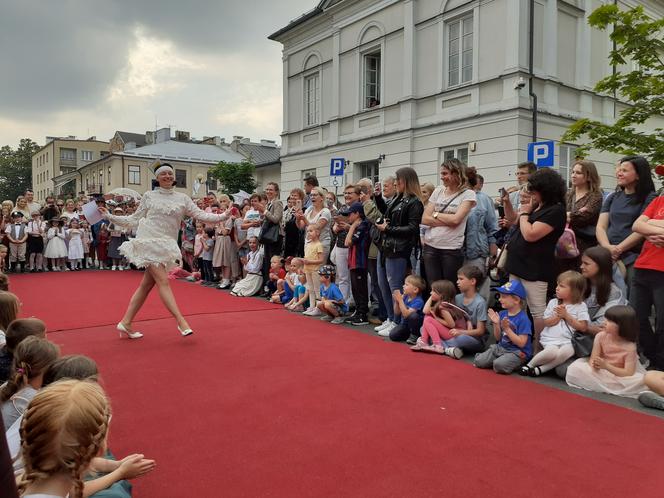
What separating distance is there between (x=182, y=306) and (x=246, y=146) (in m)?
57.6

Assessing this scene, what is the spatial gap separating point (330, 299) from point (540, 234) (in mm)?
3537

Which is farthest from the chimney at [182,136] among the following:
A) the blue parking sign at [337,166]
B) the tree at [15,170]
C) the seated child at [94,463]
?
the seated child at [94,463]

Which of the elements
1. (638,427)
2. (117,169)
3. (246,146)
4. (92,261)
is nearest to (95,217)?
(638,427)

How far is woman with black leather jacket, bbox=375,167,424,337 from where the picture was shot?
21.7 ft

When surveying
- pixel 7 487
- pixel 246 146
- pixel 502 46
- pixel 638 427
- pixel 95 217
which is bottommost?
pixel 638 427

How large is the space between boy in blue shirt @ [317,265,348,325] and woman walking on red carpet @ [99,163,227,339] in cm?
206

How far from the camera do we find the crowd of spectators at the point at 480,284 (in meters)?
3.44

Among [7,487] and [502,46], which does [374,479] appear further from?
[502,46]

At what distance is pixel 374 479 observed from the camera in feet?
9.53

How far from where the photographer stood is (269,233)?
9.84 m

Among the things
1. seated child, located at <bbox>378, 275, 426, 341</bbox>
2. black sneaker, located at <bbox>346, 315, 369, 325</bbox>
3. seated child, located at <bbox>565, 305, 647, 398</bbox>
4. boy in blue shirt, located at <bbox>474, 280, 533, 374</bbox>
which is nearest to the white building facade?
black sneaker, located at <bbox>346, 315, 369, 325</bbox>

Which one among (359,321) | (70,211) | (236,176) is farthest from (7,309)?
(236,176)

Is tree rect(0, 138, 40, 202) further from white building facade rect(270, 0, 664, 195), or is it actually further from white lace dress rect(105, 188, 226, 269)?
white lace dress rect(105, 188, 226, 269)

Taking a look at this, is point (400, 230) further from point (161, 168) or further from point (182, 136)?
point (182, 136)
